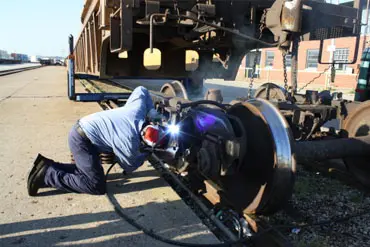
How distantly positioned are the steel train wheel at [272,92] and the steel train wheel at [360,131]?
966 millimetres

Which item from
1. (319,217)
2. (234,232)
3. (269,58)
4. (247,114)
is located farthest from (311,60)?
(234,232)

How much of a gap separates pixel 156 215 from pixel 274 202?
109 centimetres

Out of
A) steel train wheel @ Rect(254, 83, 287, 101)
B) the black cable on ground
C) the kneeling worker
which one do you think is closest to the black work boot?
the kneeling worker

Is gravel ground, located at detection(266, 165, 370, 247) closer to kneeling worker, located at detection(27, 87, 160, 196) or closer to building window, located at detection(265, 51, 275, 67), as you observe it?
kneeling worker, located at detection(27, 87, 160, 196)

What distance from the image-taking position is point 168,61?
8250 millimetres

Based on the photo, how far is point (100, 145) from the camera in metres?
3.59

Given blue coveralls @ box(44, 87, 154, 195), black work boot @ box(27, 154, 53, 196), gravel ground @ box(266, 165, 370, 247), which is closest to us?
gravel ground @ box(266, 165, 370, 247)

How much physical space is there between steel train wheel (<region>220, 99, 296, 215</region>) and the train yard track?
0.79 ft

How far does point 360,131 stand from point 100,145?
317 centimetres

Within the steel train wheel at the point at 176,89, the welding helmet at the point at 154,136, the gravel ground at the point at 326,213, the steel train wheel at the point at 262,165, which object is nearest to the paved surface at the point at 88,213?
the steel train wheel at the point at 262,165

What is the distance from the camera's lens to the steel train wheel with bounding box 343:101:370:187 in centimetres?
426

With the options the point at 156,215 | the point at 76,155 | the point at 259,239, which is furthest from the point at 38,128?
the point at 259,239

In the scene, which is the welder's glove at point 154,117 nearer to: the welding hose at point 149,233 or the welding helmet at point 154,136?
the welding helmet at point 154,136

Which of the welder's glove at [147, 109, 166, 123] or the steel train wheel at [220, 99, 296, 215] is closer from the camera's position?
the steel train wheel at [220, 99, 296, 215]
